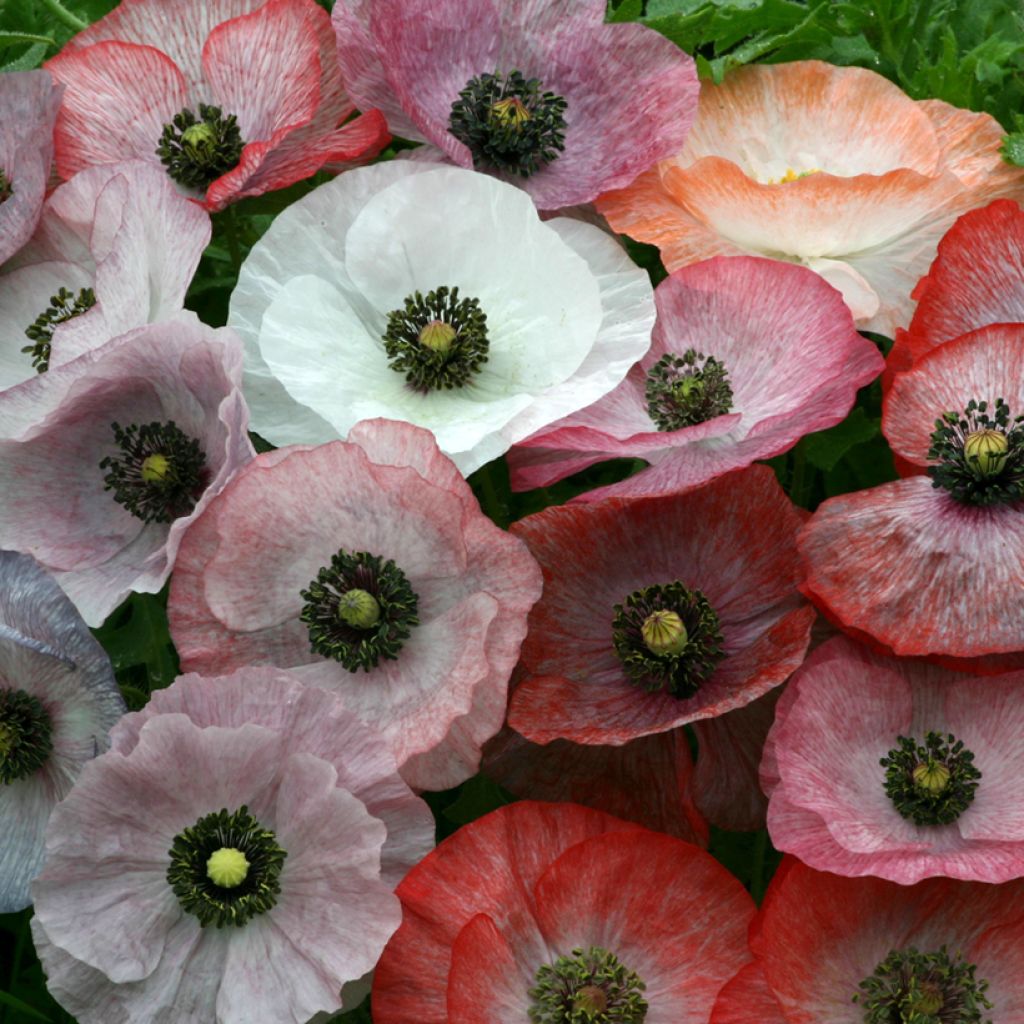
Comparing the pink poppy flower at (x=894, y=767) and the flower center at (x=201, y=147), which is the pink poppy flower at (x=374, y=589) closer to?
the pink poppy flower at (x=894, y=767)

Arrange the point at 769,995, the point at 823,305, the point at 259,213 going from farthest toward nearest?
the point at 259,213 → the point at 823,305 → the point at 769,995

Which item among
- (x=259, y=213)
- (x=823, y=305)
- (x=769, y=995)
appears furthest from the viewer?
(x=259, y=213)

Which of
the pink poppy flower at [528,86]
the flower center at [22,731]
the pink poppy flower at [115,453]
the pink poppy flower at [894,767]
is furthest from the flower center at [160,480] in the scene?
the pink poppy flower at [894,767]

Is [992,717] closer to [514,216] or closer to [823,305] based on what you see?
[823,305]

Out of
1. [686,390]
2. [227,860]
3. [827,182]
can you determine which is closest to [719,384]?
[686,390]

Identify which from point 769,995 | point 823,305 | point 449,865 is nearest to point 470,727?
point 449,865

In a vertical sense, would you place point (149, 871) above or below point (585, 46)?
below

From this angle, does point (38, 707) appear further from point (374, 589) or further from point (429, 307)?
point (429, 307)
